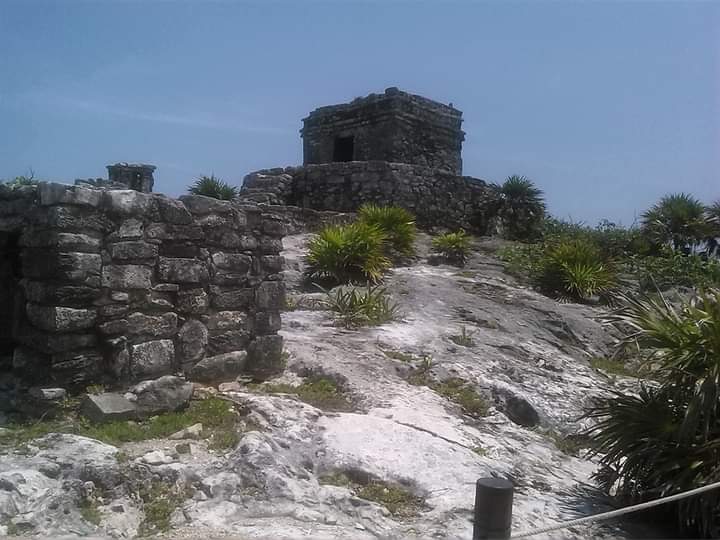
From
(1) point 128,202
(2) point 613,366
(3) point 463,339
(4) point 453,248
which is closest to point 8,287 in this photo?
(1) point 128,202

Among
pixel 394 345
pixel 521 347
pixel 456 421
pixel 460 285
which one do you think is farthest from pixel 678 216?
pixel 456 421

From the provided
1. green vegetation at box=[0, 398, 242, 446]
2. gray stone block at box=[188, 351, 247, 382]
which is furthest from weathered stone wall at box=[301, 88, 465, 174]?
green vegetation at box=[0, 398, 242, 446]

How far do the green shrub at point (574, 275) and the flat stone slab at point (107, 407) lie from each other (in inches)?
326

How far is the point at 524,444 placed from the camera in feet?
17.8

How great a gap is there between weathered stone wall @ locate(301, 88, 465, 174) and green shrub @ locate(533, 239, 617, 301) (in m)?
5.95

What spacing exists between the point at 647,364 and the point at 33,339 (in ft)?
15.2

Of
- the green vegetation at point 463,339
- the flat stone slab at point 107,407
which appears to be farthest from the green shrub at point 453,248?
the flat stone slab at point 107,407

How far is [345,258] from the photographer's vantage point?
388 inches

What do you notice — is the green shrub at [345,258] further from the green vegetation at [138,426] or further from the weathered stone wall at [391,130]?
the weathered stone wall at [391,130]

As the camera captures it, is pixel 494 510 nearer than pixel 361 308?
Yes

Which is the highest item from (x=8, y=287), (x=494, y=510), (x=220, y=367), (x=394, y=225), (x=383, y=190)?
(x=383, y=190)

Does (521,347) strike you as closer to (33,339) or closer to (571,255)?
(571,255)

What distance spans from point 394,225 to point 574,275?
3413 millimetres

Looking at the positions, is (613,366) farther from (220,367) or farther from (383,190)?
(383,190)
